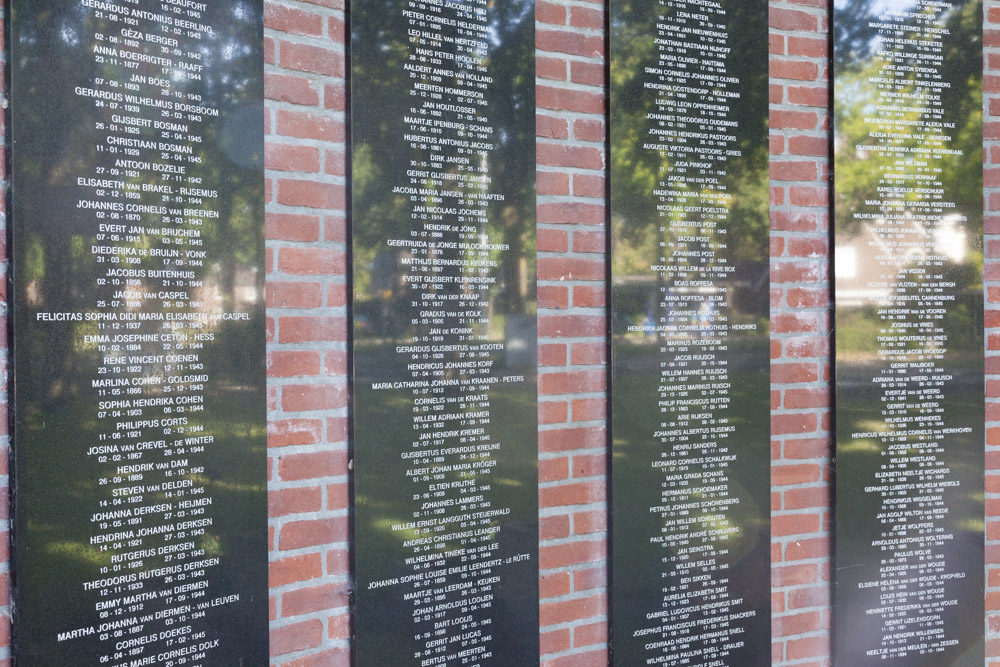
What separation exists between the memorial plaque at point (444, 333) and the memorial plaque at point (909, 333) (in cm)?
130

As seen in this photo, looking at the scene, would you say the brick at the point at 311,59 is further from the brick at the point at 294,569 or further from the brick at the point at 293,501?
the brick at the point at 294,569

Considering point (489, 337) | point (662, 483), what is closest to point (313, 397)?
Result: point (489, 337)

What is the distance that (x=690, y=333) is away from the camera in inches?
105

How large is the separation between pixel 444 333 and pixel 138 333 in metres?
0.86

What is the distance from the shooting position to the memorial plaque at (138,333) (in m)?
1.72

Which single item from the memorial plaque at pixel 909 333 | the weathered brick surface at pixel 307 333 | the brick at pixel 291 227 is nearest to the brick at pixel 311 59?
the weathered brick surface at pixel 307 333

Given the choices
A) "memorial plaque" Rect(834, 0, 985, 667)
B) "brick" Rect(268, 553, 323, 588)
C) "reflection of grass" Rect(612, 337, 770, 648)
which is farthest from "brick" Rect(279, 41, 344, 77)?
"memorial plaque" Rect(834, 0, 985, 667)

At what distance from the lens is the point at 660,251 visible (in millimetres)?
2631

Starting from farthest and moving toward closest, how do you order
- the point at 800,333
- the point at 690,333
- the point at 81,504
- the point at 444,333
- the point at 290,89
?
the point at 800,333, the point at 690,333, the point at 444,333, the point at 290,89, the point at 81,504

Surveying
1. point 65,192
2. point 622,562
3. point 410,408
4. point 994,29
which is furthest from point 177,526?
point 994,29

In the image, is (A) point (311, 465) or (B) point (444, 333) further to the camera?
(B) point (444, 333)

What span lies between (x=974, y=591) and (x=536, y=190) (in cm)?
238

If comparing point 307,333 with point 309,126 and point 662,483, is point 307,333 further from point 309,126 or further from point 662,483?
point 662,483

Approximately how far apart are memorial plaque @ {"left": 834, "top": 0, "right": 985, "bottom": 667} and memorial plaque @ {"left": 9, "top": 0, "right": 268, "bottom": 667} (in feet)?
→ 7.12
